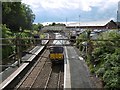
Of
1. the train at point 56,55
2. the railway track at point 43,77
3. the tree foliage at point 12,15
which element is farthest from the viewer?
the tree foliage at point 12,15

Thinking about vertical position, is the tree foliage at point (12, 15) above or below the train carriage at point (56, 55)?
above

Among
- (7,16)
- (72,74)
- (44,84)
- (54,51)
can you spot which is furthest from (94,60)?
(7,16)

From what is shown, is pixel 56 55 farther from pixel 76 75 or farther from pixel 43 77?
pixel 76 75

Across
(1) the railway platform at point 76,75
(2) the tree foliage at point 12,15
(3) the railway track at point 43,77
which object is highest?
(2) the tree foliage at point 12,15

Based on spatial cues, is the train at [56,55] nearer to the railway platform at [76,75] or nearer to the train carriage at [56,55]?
the train carriage at [56,55]

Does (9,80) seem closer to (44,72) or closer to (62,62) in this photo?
(44,72)

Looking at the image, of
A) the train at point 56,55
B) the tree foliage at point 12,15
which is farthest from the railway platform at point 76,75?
the tree foliage at point 12,15

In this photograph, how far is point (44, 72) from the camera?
24719 mm

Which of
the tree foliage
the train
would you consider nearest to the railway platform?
the train

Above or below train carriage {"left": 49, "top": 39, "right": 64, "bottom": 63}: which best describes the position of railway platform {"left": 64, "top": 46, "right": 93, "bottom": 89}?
below

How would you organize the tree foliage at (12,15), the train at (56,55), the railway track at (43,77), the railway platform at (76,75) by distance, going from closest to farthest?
the railway platform at (76,75) → the railway track at (43,77) → the train at (56,55) → the tree foliage at (12,15)

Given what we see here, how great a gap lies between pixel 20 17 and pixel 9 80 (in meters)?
32.4

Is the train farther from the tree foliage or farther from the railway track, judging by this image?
the tree foliage

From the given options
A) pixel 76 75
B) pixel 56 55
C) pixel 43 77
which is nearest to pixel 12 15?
pixel 56 55
